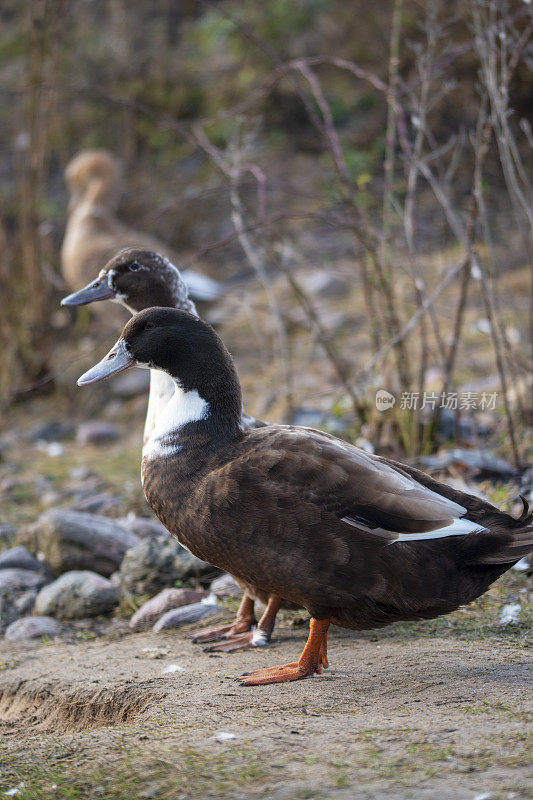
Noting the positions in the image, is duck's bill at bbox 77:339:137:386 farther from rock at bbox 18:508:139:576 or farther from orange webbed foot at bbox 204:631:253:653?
rock at bbox 18:508:139:576

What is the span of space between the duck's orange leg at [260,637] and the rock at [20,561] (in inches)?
59.6

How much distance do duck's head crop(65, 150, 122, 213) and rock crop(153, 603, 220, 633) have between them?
532 cm

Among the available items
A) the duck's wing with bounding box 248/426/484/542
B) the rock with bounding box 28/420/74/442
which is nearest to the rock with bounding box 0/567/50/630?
the duck's wing with bounding box 248/426/484/542

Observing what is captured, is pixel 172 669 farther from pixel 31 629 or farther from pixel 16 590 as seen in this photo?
pixel 16 590

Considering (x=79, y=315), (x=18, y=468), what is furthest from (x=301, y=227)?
(x=18, y=468)

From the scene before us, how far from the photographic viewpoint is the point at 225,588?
170 inches

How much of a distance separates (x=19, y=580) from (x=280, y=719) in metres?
2.34

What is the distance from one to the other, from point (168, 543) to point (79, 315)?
4.39 m

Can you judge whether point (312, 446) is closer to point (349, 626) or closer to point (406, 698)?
point (349, 626)

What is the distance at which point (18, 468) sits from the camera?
23.1 feet

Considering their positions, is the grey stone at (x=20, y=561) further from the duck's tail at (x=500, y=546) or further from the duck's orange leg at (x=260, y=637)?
the duck's tail at (x=500, y=546)

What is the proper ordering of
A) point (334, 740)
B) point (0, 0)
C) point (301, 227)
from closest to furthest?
point (334, 740) < point (301, 227) < point (0, 0)

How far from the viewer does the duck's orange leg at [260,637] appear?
3594mm

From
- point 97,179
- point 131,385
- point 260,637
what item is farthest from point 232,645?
point 97,179
